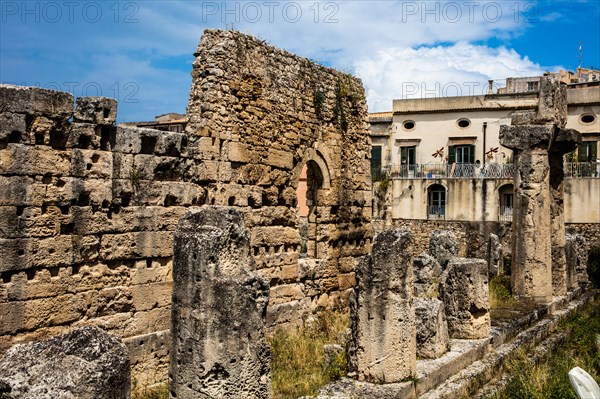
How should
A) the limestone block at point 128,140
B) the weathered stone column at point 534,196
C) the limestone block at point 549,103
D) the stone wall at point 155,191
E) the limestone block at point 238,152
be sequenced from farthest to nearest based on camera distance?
the limestone block at point 549,103 → the weathered stone column at point 534,196 → the limestone block at point 238,152 → the limestone block at point 128,140 → the stone wall at point 155,191

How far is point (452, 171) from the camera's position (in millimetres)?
34219

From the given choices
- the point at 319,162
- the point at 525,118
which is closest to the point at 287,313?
the point at 319,162

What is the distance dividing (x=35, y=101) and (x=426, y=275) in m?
8.57

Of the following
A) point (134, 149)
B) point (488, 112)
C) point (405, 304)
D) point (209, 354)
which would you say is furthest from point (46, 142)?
point (488, 112)

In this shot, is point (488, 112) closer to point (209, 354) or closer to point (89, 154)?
point (89, 154)

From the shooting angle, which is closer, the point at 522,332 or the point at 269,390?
the point at 269,390

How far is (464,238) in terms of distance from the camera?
3025 cm

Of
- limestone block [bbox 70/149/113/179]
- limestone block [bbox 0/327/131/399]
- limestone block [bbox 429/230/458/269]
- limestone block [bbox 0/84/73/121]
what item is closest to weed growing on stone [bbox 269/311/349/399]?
limestone block [bbox 70/149/113/179]

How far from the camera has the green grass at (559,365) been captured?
7270mm

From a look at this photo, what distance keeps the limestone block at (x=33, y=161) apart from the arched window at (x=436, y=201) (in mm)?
26503

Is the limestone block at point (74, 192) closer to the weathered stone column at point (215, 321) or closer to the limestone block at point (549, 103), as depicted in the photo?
the weathered stone column at point (215, 321)

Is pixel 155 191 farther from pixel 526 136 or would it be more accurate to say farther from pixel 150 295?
pixel 526 136

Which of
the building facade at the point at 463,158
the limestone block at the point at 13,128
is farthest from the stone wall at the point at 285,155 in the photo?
the building facade at the point at 463,158

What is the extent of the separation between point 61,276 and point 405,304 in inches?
161
